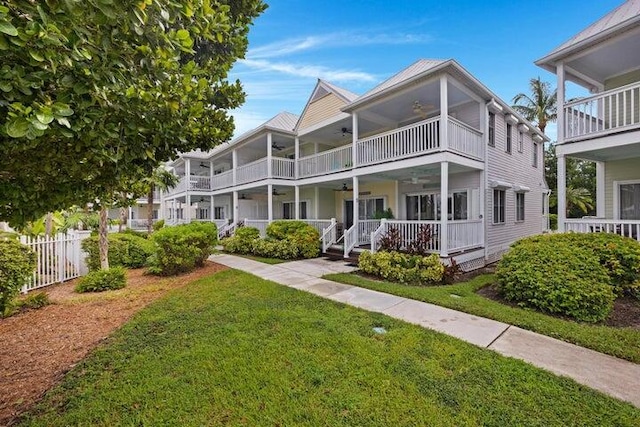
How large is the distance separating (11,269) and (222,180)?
51.9 feet

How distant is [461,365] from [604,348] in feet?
7.56

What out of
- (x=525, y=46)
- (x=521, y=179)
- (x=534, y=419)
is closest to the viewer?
(x=534, y=419)

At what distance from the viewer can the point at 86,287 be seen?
7926 millimetres

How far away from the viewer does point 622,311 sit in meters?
5.99

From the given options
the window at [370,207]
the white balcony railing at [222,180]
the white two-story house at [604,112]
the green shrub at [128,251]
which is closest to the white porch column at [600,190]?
the white two-story house at [604,112]

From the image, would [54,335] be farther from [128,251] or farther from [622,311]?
[622,311]

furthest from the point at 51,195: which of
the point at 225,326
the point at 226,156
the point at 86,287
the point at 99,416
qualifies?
the point at 226,156

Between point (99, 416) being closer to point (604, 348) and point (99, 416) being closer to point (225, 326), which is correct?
point (225, 326)

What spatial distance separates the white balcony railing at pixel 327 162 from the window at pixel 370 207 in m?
2.60

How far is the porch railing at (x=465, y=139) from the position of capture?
393 inches

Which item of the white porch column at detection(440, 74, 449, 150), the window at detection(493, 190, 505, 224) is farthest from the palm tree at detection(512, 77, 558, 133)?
the white porch column at detection(440, 74, 449, 150)

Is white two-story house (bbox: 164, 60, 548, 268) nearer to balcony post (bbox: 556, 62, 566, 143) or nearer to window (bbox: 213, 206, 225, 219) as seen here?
balcony post (bbox: 556, 62, 566, 143)

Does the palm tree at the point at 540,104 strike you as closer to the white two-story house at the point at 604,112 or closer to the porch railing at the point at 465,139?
the white two-story house at the point at 604,112

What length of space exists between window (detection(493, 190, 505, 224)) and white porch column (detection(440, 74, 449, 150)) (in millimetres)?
4582
